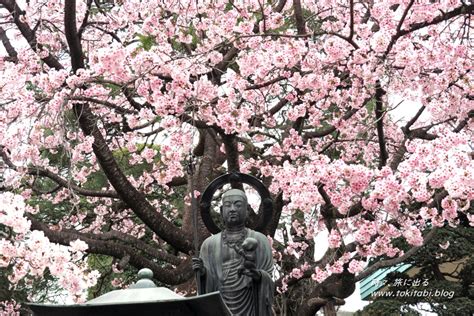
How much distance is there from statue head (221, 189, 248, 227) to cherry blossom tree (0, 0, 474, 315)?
74 cm

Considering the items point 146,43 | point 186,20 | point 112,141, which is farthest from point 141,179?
point 186,20

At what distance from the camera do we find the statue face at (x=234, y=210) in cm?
522

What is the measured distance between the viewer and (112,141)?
10.8m

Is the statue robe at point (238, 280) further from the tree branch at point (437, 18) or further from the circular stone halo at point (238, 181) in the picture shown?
the tree branch at point (437, 18)

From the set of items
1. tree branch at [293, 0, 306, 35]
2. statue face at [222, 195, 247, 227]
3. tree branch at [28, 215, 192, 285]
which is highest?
tree branch at [293, 0, 306, 35]

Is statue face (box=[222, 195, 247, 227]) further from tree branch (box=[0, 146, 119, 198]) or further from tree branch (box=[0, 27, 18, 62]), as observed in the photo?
tree branch (box=[0, 27, 18, 62])

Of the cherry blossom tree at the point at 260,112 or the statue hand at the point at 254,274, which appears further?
the cherry blossom tree at the point at 260,112

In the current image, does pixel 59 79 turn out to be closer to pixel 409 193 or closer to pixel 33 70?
pixel 33 70

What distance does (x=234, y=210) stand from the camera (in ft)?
17.1

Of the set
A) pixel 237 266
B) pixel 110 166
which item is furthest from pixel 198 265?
pixel 110 166

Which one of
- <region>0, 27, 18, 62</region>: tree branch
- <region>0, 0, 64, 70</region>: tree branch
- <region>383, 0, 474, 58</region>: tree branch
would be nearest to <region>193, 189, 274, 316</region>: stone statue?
<region>383, 0, 474, 58</region>: tree branch

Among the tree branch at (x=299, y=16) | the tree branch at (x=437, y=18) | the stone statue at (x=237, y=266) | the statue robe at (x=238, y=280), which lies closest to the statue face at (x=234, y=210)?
the stone statue at (x=237, y=266)

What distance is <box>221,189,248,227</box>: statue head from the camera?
17.1 feet

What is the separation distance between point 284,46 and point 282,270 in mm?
4968
